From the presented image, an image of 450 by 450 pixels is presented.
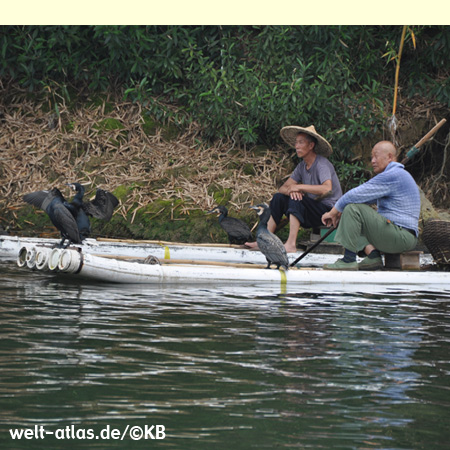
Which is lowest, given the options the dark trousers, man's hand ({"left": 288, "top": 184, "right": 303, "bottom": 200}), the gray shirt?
the dark trousers

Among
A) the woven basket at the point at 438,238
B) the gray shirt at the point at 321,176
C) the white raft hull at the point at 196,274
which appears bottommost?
the white raft hull at the point at 196,274

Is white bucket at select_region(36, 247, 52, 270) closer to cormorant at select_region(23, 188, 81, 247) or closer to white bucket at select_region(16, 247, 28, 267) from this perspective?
white bucket at select_region(16, 247, 28, 267)

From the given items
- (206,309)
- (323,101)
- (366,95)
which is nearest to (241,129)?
(323,101)

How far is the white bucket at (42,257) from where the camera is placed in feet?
23.5

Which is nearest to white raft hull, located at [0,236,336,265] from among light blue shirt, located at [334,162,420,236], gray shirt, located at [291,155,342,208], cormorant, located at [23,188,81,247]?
cormorant, located at [23,188,81,247]

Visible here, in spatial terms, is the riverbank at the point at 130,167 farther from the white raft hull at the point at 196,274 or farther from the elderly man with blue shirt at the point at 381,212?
the elderly man with blue shirt at the point at 381,212

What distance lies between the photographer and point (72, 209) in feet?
28.6

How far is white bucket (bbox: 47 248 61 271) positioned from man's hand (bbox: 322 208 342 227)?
237 centimetres

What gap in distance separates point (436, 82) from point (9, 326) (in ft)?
28.1

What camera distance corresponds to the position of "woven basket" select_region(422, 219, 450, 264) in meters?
8.05

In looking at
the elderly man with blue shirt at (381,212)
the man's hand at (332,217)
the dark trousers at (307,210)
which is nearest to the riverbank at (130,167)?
the dark trousers at (307,210)

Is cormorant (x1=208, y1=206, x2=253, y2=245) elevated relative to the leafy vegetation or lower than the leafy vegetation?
lower

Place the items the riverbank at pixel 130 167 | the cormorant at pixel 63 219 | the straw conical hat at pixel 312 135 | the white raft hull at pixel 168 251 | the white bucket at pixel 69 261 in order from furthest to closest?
the riverbank at pixel 130 167, the white raft hull at pixel 168 251, the straw conical hat at pixel 312 135, the cormorant at pixel 63 219, the white bucket at pixel 69 261
